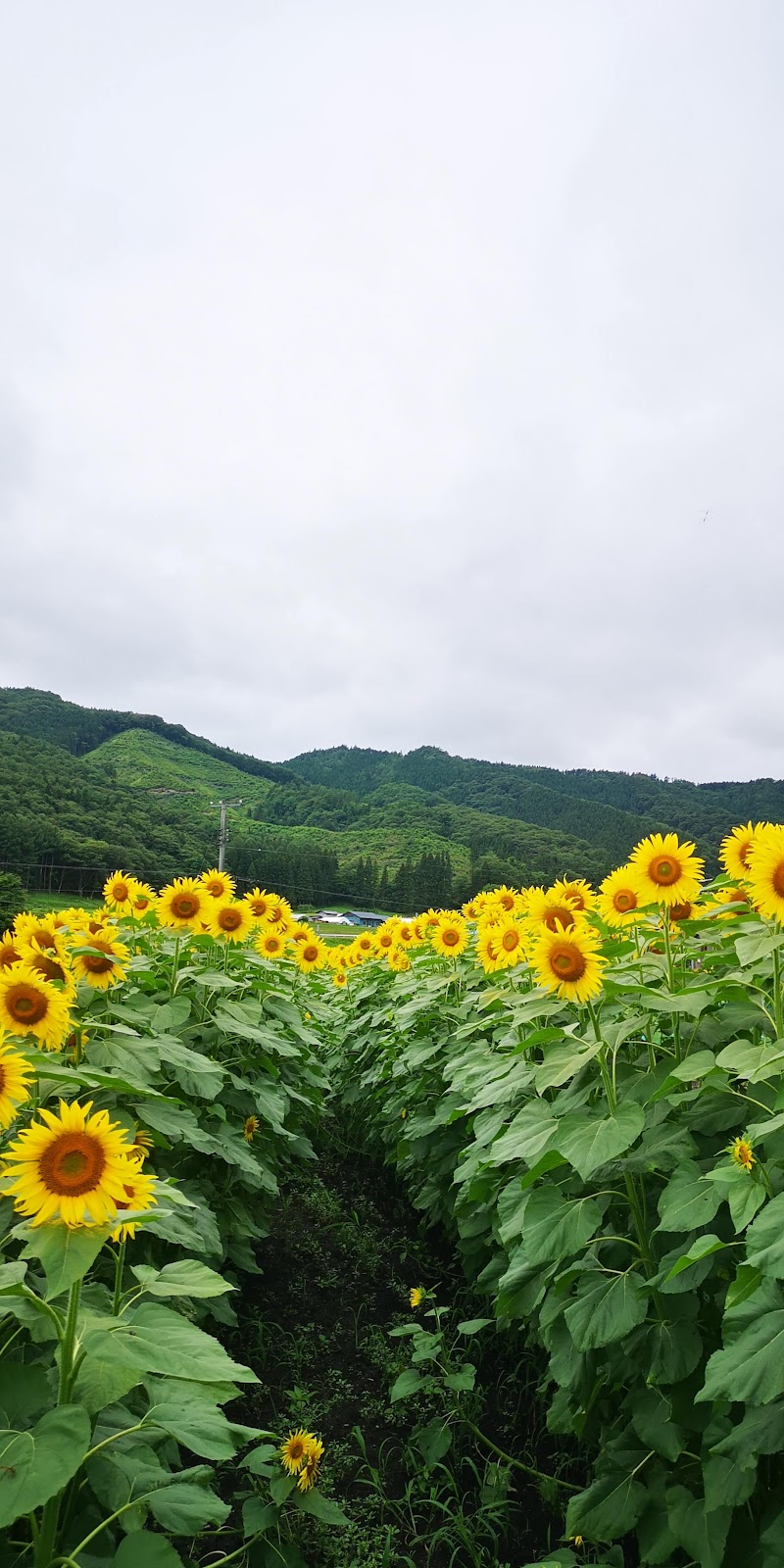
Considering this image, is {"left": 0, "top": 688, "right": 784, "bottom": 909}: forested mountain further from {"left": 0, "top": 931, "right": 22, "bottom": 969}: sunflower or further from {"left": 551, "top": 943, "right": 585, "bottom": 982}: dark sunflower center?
{"left": 0, "top": 931, "right": 22, "bottom": 969}: sunflower

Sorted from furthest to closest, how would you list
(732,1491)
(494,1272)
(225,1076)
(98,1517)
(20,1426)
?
1. (225,1076)
2. (494,1272)
3. (732,1491)
4. (98,1517)
5. (20,1426)

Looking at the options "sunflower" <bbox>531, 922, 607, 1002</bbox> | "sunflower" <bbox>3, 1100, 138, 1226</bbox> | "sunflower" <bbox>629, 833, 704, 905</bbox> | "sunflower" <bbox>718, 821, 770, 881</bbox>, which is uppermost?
"sunflower" <bbox>718, 821, 770, 881</bbox>

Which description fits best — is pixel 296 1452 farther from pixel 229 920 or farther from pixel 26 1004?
pixel 229 920

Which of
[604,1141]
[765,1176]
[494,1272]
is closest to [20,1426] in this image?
[604,1141]

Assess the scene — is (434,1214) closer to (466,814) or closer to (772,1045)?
(772,1045)

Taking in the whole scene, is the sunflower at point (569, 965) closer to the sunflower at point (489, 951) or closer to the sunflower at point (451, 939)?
the sunflower at point (489, 951)

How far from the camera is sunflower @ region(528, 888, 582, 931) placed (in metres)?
2.92

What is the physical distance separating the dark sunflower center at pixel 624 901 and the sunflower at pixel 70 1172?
6.69 feet

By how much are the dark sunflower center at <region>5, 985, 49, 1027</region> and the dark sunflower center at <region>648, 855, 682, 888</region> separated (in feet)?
6.87

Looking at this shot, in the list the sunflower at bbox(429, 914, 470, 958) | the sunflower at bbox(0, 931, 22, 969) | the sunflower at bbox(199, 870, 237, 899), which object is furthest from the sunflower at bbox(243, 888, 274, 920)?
the sunflower at bbox(0, 931, 22, 969)

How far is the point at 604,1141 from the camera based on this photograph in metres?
1.99

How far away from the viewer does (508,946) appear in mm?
3906

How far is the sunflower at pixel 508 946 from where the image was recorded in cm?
385

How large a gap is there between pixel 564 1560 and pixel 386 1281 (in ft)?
7.45
